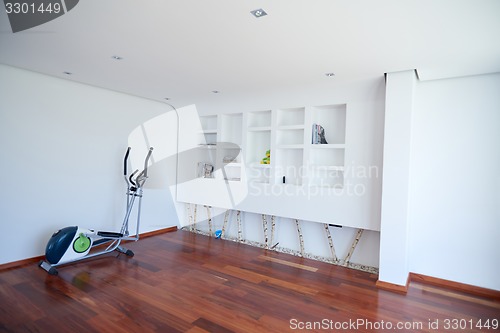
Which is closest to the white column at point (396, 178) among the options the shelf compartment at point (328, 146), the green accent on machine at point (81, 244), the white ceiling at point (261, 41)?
the white ceiling at point (261, 41)

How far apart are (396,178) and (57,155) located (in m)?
4.49

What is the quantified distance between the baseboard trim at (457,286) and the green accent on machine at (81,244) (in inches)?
167

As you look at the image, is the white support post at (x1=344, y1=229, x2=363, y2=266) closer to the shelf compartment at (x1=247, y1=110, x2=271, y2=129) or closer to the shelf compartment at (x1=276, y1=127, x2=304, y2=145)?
the shelf compartment at (x1=276, y1=127, x2=304, y2=145)

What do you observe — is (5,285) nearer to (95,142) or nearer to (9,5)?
(95,142)

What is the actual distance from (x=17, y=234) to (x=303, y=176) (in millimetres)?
3877

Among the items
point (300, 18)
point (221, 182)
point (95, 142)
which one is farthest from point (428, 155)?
point (95, 142)

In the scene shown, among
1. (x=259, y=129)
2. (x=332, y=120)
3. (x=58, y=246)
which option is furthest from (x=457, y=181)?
(x=58, y=246)

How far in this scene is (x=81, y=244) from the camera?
3893 millimetres

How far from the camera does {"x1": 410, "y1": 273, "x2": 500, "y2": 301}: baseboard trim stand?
3.33 m

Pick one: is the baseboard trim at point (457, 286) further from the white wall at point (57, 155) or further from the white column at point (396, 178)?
the white wall at point (57, 155)

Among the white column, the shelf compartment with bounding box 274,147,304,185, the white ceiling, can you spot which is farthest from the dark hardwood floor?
the white ceiling

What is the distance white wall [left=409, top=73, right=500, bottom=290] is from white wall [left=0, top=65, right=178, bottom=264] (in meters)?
4.43

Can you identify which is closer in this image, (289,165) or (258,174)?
(289,165)

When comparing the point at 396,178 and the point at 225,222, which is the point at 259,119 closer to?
the point at 225,222
